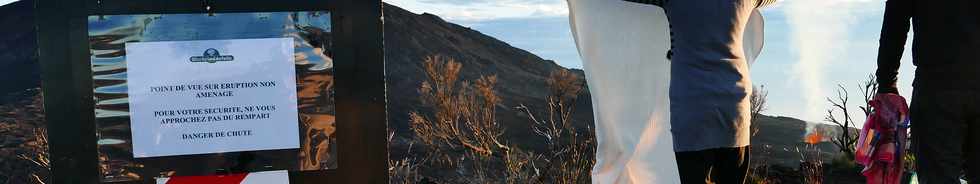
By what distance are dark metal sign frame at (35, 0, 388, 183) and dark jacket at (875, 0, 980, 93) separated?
173 cm

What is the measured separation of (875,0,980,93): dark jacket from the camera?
2854mm

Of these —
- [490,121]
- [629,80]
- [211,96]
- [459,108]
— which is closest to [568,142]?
[490,121]

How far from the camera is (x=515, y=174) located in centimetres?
482

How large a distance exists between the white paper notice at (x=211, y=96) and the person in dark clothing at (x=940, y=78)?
6.53 feet

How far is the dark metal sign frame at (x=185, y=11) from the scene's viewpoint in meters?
2.51

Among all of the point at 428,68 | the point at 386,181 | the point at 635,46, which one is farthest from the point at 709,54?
the point at 428,68

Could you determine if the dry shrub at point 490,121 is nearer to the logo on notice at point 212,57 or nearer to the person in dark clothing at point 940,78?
the person in dark clothing at point 940,78

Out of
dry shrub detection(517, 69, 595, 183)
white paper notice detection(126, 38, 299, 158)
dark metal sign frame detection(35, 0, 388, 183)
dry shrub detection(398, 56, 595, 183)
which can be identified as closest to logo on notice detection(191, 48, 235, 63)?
white paper notice detection(126, 38, 299, 158)

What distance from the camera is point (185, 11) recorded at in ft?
8.27

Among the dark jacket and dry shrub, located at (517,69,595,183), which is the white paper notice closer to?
the dark jacket

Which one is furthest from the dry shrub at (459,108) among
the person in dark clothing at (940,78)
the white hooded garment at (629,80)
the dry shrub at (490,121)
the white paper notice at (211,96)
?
the person in dark clothing at (940,78)

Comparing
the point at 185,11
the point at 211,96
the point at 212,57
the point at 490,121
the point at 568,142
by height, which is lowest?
the point at 568,142

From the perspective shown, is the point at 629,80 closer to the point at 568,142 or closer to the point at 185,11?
the point at 185,11

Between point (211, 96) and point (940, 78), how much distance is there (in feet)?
7.45
